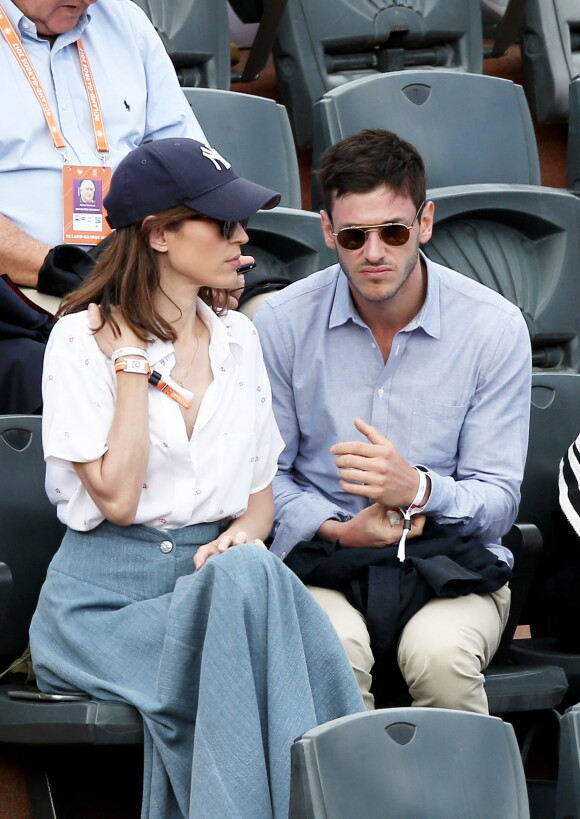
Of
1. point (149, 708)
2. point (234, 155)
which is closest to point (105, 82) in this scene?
point (234, 155)

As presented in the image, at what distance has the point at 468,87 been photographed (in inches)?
110

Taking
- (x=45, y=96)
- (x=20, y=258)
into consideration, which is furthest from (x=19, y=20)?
(x=20, y=258)

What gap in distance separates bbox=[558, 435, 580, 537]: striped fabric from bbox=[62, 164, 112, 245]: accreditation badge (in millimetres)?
863

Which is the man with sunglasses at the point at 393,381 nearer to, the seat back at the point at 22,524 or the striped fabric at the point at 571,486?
the striped fabric at the point at 571,486

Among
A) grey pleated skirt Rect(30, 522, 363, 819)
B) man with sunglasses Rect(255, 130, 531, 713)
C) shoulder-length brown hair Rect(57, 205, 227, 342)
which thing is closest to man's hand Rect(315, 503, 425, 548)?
man with sunglasses Rect(255, 130, 531, 713)

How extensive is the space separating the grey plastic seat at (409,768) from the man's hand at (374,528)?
0.48 m

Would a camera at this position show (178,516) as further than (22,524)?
No

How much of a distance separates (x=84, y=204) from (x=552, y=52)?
1.62 metres

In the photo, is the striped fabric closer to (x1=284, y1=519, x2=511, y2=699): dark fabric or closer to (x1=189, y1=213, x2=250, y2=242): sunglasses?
(x1=284, y1=519, x2=511, y2=699): dark fabric

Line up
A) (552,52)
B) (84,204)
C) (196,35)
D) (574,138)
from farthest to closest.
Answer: (552,52)
(196,35)
(574,138)
(84,204)

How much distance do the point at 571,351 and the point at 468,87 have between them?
602 millimetres

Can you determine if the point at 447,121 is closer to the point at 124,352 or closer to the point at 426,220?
the point at 426,220

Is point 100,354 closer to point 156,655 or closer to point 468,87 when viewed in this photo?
point 156,655

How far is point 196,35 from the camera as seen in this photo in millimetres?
3094
